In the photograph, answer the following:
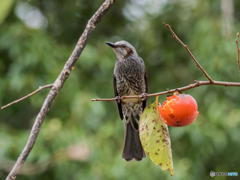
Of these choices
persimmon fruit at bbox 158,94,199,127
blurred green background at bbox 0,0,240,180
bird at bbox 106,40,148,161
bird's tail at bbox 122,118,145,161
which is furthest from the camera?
blurred green background at bbox 0,0,240,180

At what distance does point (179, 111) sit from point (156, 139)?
0.47ft

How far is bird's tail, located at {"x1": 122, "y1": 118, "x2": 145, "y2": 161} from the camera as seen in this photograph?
3.22 m

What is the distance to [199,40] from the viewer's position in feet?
17.6

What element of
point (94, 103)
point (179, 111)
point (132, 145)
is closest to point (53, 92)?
point (179, 111)

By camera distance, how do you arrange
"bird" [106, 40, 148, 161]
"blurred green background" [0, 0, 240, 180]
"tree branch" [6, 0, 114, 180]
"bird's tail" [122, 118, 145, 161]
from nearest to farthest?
1. "tree branch" [6, 0, 114, 180]
2. "bird's tail" [122, 118, 145, 161]
3. "bird" [106, 40, 148, 161]
4. "blurred green background" [0, 0, 240, 180]

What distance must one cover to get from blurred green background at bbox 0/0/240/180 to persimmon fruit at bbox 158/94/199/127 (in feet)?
6.11

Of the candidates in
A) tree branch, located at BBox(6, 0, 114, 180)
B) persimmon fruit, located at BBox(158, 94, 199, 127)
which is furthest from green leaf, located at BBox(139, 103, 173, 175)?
tree branch, located at BBox(6, 0, 114, 180)

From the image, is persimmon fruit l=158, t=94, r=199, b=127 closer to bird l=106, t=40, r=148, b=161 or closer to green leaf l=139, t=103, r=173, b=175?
green leaf l=139, t=103, r=173, b=175

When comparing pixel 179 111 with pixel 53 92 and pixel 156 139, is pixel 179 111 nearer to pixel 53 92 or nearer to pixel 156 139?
pixel 156 139

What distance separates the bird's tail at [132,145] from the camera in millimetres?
3221

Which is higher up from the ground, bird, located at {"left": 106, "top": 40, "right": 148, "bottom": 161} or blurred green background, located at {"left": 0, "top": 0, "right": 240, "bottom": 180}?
bird, located at {"left": 106, "top": 40, "right": 148, "bottom": 161}

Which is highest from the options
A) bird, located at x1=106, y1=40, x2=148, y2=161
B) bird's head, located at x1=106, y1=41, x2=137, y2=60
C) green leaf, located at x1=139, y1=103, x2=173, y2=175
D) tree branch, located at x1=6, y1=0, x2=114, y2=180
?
tree branch, located at x1=6, y1=0, x2=114, y2=180

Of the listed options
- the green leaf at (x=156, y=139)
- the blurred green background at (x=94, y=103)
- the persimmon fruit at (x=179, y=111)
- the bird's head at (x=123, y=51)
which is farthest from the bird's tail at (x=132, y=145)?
the persimmon fruit at (x=179, y=111)

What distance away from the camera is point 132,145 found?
10.9 ft
